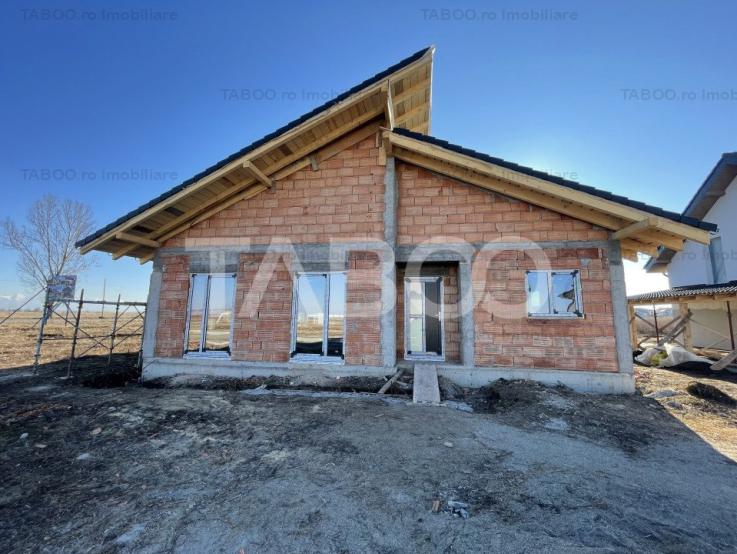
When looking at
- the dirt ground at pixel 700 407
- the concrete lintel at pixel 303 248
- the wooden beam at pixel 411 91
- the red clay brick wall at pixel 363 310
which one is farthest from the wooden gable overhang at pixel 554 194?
the dirt ground at pixel 700 407

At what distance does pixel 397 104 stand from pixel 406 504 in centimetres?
847

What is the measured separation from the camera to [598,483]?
3393mm

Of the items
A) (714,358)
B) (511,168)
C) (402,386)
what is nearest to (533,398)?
(402,386)

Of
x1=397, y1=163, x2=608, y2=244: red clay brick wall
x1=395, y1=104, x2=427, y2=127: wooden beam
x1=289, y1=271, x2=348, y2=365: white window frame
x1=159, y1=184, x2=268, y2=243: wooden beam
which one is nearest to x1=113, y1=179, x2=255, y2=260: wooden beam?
x1=159, y1=184, x2=268, y2=243: wooden beam

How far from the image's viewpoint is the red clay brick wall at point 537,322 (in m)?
6.92

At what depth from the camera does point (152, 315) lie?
8219 mm

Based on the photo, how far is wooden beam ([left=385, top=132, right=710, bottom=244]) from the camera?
234 inches

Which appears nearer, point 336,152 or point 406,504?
point 406,504

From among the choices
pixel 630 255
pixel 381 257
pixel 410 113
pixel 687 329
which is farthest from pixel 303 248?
pixel 687 329

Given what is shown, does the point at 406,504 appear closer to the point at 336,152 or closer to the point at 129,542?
the point at 129,542

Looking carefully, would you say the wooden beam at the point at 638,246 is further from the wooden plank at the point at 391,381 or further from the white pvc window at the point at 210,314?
the white pvc window at the point at 210,314

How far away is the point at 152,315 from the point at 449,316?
7.73 meters

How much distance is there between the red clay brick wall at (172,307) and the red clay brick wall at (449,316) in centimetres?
559

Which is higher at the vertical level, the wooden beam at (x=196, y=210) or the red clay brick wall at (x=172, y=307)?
the wooden beam at (x=196, y=210)
